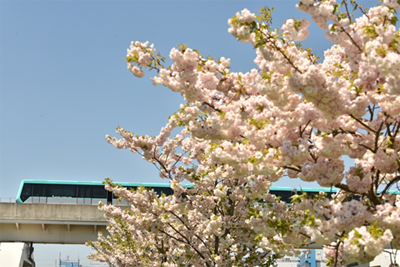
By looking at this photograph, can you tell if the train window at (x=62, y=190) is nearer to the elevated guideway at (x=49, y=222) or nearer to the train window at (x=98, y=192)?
the train window at (x=98, y=192)

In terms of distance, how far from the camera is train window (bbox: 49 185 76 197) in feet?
112

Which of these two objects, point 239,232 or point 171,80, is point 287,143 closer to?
point 171,80

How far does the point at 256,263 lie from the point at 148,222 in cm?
293

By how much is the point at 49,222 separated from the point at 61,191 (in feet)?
11.3

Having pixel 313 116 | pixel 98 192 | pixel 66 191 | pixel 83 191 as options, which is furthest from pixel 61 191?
pixel 313 116

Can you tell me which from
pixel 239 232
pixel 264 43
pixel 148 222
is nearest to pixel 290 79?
pixel 264 43

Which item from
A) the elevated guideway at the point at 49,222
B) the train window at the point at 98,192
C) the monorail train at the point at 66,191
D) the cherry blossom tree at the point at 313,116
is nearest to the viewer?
the cherry blossom tree at the point at 313,116

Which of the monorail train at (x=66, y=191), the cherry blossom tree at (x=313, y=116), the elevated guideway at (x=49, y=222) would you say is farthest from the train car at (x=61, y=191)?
the cherry blossom tree at (x=313, y=116)

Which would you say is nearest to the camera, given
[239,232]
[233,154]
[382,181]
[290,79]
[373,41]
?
[373,41]

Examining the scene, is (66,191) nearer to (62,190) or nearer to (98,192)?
(62,190)

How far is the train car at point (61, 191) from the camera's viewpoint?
112ft

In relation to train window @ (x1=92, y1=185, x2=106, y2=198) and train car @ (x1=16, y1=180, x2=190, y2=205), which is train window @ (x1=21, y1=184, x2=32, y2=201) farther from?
train window @ (x1=92, y1=185, x2=106, y2=198)

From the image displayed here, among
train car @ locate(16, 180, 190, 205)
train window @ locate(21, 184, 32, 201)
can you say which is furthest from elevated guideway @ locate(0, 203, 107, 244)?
train window @ locate(21, 184, 32, 201)

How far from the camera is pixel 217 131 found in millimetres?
7574
